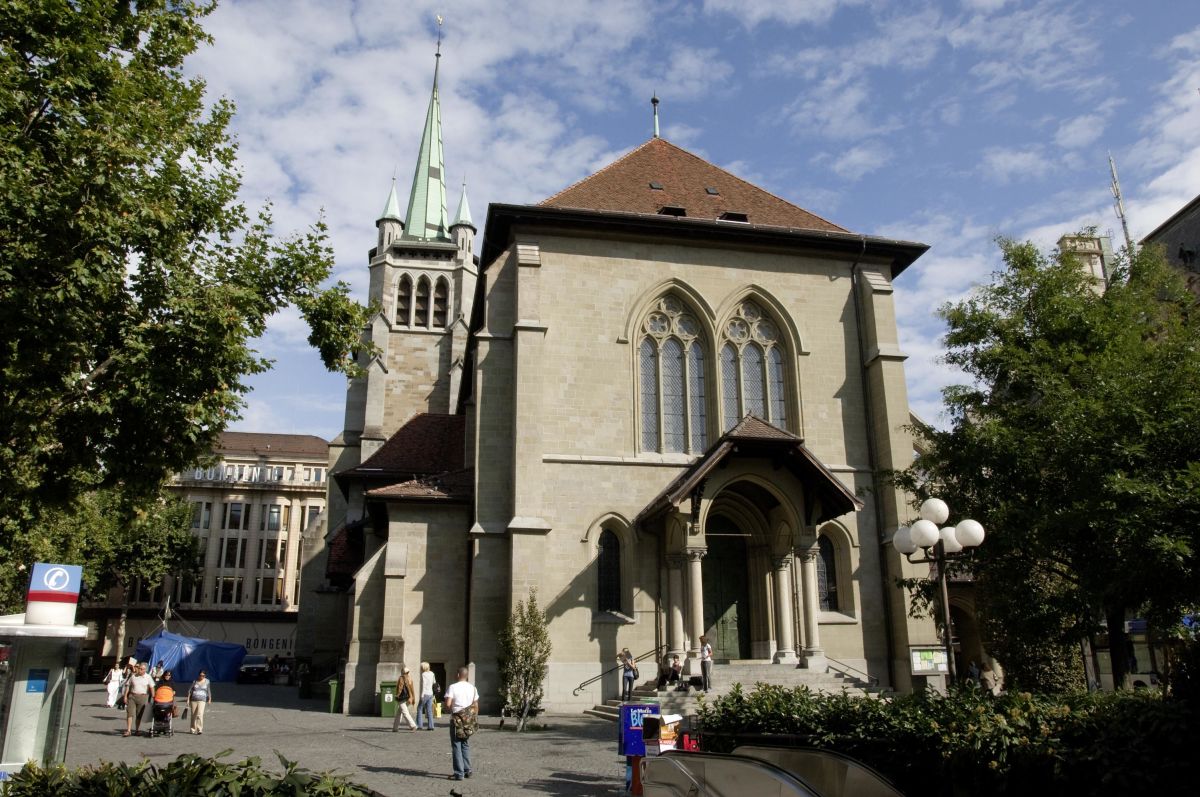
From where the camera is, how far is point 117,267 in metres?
10.4

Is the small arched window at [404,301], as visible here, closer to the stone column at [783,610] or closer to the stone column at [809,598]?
the stone column at [783,610]

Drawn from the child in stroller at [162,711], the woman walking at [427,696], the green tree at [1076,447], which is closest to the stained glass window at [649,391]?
the green tree at [1076,447]

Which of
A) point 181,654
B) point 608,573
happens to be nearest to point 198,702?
point 608,573

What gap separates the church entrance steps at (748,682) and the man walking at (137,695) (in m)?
9.69

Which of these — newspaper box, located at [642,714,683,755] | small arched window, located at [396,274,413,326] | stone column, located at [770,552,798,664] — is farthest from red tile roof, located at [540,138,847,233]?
small arched window, located at [396,274,413,326]

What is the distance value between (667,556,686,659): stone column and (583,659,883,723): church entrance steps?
3.21 ft

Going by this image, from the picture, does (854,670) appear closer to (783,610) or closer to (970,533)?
(783,610)

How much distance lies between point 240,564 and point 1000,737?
2861 inches

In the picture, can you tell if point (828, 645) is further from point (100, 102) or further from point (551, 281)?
point (100, 102)

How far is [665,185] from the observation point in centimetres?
2638

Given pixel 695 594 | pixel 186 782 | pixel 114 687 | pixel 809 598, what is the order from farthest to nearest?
pixel 114 687 < pixel 809 598 < pixel 695 594 < pixel 186 782

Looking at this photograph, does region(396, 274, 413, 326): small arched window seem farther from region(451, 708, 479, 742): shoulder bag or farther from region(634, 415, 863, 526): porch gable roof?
region(451, 708, 479, 742): shoulder bag

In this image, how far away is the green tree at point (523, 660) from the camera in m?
18.7

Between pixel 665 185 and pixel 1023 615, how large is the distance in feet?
52.7
